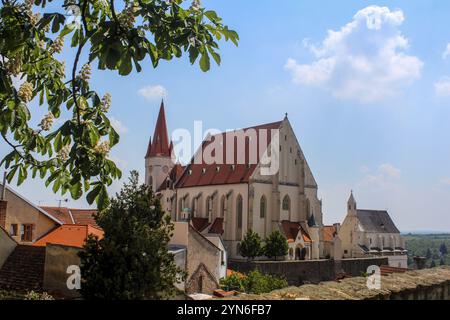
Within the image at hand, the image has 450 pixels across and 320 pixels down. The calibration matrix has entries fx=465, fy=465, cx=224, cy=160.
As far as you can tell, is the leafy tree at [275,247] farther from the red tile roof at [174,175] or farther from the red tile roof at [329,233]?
the red tile roof at [174,175]

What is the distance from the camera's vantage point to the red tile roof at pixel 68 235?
1975cm

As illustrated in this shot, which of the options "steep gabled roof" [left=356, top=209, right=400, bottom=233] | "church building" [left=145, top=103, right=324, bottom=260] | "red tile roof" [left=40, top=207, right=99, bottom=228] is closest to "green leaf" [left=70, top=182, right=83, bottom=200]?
"red tile roof" [left=40, top=207, right=99, bottom=228]

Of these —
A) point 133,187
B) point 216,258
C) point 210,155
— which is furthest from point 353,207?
point 133,187

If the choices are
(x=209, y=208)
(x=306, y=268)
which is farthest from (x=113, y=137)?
(x=209, y=208)

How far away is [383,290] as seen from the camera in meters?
6.11

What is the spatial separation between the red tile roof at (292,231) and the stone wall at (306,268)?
4.62 metres

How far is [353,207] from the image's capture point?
80.0m

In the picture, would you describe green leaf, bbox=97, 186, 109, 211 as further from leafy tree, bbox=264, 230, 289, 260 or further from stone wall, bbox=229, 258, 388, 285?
leafy tree, bbox=264, 230, 289, 260

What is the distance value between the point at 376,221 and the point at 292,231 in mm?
41380

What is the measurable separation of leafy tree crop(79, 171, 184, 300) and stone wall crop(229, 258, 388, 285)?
95.6 feet

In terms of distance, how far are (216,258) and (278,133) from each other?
30.9 meters

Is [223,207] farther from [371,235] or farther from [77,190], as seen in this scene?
[77,190]

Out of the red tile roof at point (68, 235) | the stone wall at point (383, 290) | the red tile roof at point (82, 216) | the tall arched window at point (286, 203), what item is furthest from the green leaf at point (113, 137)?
the tall arched window at point (286, 203)
